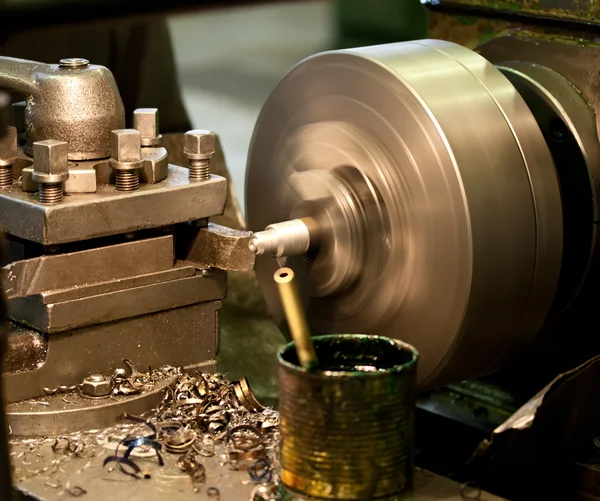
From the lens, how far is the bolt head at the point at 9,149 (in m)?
1.35

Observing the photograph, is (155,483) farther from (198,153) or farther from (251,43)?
(251,43)

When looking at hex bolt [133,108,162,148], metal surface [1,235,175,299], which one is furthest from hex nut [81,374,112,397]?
hex bolt [133,108,162,148]

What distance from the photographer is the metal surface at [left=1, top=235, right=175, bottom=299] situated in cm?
124

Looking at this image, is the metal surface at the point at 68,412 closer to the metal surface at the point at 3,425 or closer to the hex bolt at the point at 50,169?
the hex bolt at the point at 50,169

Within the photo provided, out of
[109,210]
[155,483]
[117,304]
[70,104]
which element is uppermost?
[70,104]

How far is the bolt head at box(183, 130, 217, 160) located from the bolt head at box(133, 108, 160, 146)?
0.07 metres

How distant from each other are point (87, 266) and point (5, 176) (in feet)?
0.56

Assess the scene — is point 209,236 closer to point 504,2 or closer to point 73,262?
point 73,262

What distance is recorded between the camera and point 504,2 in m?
1.70

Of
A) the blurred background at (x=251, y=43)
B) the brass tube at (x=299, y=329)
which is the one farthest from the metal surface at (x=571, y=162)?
the blurred background at (x=251, y=43)

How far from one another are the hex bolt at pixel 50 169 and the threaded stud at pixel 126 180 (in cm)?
7

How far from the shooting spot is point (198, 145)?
137 cm

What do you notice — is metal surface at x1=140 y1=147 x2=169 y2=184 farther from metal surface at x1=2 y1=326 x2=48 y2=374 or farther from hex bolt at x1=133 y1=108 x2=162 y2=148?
metal surface at x1=2 y1=326 x2=48 y2=374

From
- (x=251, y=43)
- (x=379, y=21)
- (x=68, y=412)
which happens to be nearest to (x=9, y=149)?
(x=68, y=412)
